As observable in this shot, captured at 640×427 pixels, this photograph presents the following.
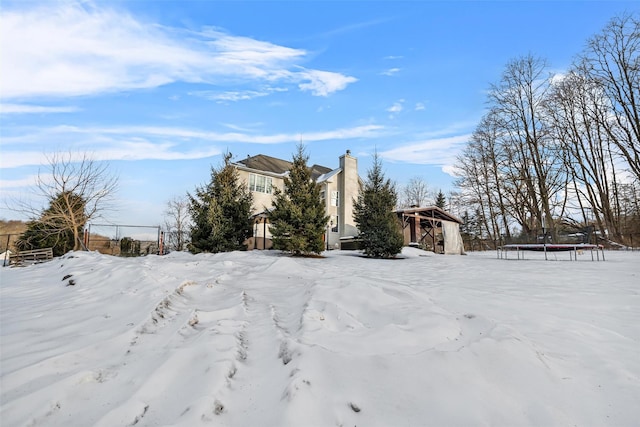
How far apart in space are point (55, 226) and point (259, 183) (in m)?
10.8

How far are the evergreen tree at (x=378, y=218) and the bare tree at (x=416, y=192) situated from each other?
2269 cm

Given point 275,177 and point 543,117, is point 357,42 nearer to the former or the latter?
point 275,177

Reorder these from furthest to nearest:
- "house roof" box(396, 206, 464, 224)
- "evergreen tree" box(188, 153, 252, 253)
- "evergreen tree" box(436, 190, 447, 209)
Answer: "evergreen tree" box(436, 190, 447, 209) → "house roof" box(396, 206, 464, 224) → "evergreen tree" box(188, 153, 252, 253)

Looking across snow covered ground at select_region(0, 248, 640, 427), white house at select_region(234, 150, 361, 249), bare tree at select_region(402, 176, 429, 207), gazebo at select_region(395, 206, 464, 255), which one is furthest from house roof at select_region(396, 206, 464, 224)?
bare tree at select_region(402, 176, 429, 207)

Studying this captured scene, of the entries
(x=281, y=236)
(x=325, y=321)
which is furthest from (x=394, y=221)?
(x=325, y=321)

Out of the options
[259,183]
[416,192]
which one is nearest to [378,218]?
[259,183]

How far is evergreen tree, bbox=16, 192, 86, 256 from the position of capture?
13.1 m

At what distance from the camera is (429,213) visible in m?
18.7

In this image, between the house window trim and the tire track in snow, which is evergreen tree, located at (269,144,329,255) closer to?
the tire track in snow

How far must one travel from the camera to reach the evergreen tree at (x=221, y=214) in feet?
40.4

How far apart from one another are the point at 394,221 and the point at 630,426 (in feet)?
37.4

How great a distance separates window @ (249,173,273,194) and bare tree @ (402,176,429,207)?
20.4 metres

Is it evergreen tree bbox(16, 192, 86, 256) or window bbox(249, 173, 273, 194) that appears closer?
evergreen tree bbox(16, 192, 86, 256)

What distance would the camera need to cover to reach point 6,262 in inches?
490
